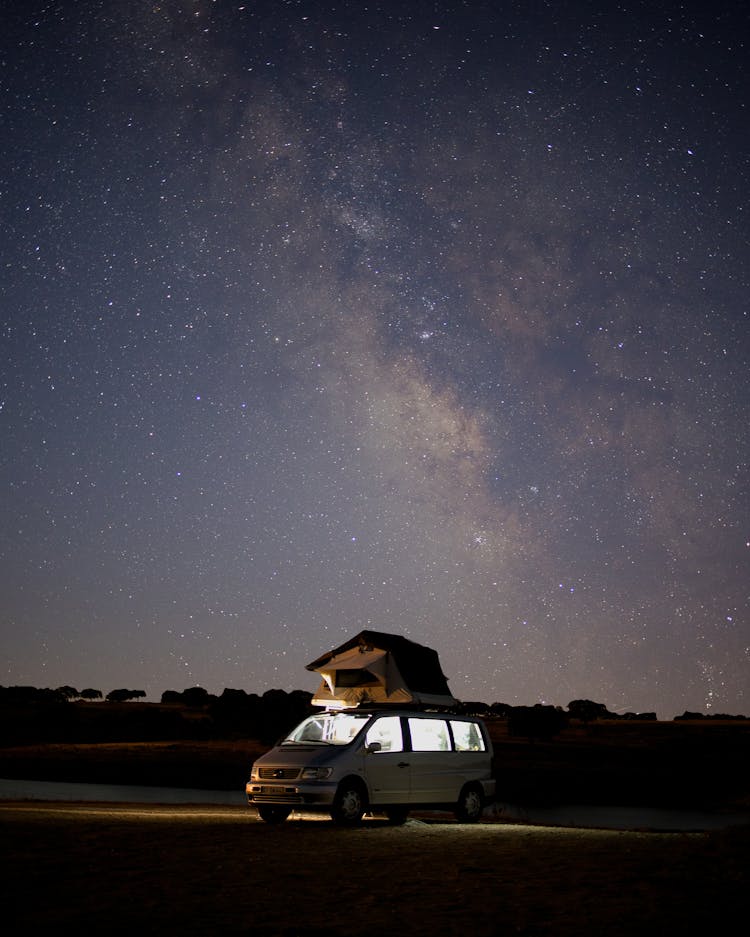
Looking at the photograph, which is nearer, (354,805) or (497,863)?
(497,863)

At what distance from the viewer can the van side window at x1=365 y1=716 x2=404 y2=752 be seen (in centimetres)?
1781

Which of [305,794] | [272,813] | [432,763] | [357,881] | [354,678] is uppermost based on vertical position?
[354,678]

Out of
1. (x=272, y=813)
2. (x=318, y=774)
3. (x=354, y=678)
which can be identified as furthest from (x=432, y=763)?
(x=354, y=678)

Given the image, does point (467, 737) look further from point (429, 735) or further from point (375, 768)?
point (375, 768)

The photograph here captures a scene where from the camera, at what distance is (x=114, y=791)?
31938 mm

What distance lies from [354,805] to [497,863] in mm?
5542

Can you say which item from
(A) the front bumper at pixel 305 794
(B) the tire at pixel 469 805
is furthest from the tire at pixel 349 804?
(B) the tire at pixel 469 805

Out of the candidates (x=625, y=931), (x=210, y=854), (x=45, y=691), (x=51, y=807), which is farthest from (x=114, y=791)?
(x=45, y=691)

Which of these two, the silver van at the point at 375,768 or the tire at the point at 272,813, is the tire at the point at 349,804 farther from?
the tire at the point at 272,813

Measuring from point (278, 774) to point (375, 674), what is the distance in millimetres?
24463

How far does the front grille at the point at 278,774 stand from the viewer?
17.0 metres

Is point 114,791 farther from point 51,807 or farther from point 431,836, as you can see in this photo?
point 431,836

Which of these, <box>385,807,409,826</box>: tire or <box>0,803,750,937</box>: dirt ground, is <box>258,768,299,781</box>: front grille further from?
<box>385,807,409,826</box>: tire

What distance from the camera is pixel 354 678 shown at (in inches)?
1654
